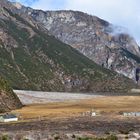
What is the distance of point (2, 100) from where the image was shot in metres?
146

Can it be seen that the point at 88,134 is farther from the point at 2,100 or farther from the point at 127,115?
the point at 2,100

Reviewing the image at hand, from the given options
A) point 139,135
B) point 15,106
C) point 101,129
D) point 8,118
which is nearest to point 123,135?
point 139,135

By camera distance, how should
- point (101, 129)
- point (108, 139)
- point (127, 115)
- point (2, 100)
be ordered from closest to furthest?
point (108, 139), point (101, 129), point (127, 115), point (2, 100)

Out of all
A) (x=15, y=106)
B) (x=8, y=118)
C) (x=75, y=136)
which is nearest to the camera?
(x=75, y=136)

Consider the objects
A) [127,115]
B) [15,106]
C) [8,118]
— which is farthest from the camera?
[15,106]

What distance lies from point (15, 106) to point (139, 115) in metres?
48.1

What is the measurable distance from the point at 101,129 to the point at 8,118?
33681 mm

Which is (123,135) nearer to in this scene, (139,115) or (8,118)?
(8,118)

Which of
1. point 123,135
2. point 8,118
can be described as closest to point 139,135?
point 123,135

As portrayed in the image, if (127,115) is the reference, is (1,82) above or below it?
above

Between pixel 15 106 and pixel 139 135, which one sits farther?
pixel 15 106

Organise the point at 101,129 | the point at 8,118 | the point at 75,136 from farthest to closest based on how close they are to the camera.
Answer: the point at 8,118 < the point at 101,129 < the point at 75,136

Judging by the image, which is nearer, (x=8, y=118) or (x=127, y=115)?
(x=8, y=118)

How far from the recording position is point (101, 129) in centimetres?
8750
